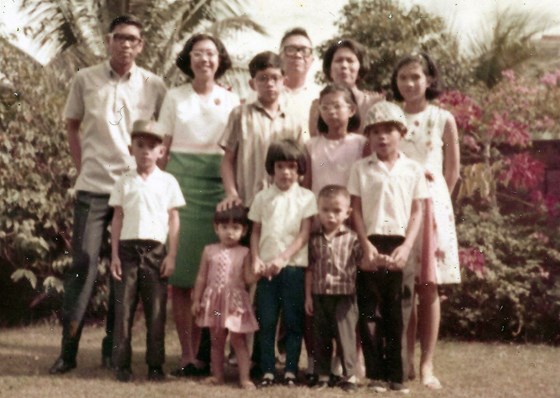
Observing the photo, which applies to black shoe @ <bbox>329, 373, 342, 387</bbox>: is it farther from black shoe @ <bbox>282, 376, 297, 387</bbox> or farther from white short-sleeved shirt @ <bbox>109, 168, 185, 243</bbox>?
white short-sleeved shirt @ <bbox>109, 168, 185, 243</bbox>

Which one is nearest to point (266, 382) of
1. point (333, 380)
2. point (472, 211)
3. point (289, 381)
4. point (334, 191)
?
point (289, 381)

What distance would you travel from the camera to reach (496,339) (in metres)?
7.49

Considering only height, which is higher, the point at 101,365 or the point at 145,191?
the point at 145,191

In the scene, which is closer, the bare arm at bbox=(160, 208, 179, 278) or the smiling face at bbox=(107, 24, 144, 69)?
the bare arm at bbox=(160, 208, 179, 278)

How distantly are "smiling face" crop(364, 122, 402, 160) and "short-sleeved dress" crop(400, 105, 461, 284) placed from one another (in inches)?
11.6

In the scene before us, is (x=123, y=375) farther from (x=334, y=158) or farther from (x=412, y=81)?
(x=412, y=81)

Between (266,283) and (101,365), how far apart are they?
1.52 meters

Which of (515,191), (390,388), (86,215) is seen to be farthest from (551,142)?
(86,215)

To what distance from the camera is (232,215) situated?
5137 mm

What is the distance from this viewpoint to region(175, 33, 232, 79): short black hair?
557cm

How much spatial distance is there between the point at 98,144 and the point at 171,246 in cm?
92

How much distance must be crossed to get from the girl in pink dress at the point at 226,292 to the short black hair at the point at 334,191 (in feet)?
1.70

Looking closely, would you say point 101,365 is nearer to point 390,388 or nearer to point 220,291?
point 220,291

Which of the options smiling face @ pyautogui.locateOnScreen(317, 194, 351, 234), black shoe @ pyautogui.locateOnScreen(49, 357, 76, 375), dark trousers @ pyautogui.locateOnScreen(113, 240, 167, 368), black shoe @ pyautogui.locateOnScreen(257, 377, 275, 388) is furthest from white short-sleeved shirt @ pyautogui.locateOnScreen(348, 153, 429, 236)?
black shoe @ pyautogui.locateOnScreen(49, 357, 76, 375)
